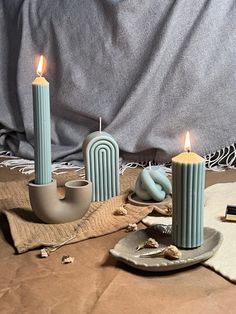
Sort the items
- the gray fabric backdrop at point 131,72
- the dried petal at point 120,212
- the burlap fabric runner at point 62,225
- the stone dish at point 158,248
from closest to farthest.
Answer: the stone dish at point 158,248, the burlap fabric runner at point 62,225, the dried petal at point 120,212, the gray fabric backdrop at point 131,72

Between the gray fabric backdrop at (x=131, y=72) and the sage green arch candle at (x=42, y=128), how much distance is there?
0.60 meters

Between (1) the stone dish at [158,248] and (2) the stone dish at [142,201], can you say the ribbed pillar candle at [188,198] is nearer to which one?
(1) the stone dish at [158,248]

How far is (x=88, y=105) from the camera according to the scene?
1742mm

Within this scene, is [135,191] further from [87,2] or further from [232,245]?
[87,2]

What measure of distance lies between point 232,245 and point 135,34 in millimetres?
852

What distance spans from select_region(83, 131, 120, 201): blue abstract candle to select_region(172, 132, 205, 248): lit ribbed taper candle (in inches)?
12.5

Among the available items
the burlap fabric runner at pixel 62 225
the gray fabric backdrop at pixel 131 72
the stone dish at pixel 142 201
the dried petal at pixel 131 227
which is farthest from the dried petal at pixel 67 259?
the gray fabric backdrop at pixel 131 72

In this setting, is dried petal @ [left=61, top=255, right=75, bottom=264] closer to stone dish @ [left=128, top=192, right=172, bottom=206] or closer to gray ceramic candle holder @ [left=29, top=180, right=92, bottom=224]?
gray ceramic candle holder @ [left=29, top=180, right=92, bottom=224]

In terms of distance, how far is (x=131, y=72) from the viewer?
66.7 inches

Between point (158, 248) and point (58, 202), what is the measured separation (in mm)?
241

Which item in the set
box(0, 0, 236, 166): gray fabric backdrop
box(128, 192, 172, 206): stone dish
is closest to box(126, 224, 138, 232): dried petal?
box(128, 192, 172, 206): stone dish

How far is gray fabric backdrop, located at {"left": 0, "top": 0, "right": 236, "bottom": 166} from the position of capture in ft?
5.24

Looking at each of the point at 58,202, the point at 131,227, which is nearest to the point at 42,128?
the point at 58,202

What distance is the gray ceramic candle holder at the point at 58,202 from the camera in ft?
3.57
